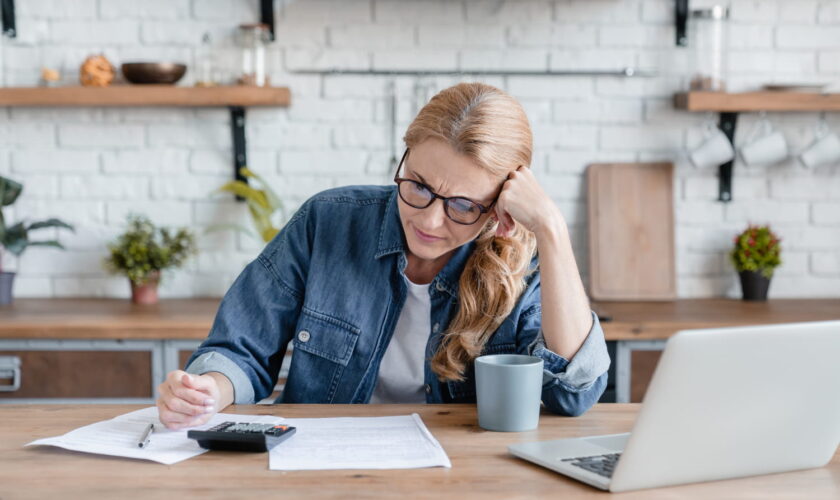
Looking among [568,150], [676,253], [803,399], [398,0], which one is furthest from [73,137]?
[803,399]

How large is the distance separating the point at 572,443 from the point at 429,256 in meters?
0.44

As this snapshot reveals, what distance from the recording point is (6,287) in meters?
2.75

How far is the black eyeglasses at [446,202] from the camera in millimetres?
1447

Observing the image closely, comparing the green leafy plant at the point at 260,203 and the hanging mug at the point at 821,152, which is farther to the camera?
the hanging mug at the point at 821,152

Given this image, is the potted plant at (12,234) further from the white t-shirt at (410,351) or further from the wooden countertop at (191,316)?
the white t-shirt at (410,351)

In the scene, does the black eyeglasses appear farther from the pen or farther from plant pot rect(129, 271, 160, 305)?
plant pot rect(129, 271, 160, 305)

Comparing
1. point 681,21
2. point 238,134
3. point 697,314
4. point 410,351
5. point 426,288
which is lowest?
point 697,314

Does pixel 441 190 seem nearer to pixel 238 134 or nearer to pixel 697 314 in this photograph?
pixel 697 314

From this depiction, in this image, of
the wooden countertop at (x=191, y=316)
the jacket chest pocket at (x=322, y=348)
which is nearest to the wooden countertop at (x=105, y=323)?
the wooden countertop at (x=191, y=316)

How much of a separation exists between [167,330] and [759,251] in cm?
183

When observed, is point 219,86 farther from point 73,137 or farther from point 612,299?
point 612,299

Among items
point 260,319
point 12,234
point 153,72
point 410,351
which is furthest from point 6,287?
point 410,351

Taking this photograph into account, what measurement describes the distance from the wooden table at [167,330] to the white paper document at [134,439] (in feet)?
3.62

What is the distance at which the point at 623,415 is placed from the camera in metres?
1.41
